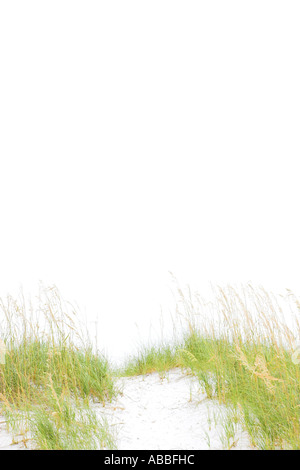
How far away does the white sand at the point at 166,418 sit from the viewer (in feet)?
9.75

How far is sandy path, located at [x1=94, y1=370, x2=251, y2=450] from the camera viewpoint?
9.82 ft

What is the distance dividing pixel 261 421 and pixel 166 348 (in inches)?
108

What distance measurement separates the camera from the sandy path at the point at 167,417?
2.99 m

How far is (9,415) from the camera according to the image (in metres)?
3.26

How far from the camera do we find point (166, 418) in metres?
3.64

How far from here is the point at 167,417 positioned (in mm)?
3660

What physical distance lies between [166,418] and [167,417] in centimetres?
2

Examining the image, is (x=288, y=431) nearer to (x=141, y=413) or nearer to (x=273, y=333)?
(x=273, y=333)

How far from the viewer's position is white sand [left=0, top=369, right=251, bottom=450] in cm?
297

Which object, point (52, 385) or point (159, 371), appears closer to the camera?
point (52, 385)

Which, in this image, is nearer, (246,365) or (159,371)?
(246,365)
